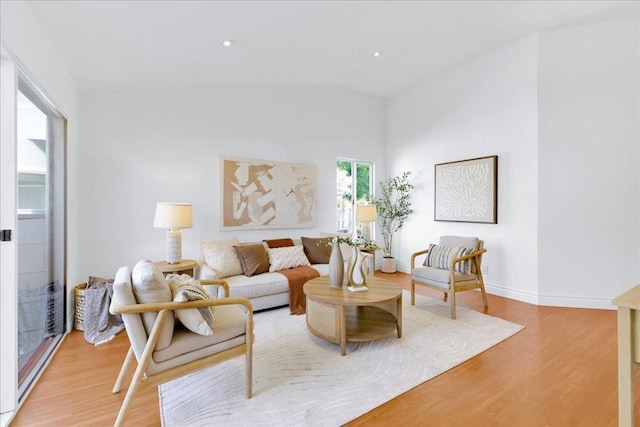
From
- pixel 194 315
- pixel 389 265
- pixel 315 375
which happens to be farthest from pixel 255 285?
pixel 389 265

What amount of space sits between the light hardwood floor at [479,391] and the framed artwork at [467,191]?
1.92 metres

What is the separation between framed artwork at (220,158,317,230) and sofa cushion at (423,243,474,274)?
6.48ft

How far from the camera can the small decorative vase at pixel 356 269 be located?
2.96m

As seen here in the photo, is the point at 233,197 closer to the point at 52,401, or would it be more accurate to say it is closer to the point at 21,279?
the point at 21,279

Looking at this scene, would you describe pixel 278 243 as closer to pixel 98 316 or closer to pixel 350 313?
pixel 350 313

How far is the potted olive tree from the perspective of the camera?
566cm

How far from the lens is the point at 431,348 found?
265 cm

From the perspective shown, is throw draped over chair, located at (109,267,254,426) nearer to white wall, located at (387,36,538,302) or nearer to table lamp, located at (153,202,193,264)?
table lamp, located at (153,202,193,264)

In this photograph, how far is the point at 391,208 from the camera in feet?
18.9

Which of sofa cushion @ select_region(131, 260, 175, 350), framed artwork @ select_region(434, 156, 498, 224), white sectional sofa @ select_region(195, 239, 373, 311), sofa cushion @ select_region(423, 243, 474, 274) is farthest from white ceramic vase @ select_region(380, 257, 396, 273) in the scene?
sofa cushion @ select_region(131, 260, 175, 350)

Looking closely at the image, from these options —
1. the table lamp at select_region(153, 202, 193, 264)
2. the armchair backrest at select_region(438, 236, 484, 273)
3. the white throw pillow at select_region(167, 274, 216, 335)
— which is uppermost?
the table lamp at select_region(153, 202, 193, 264)

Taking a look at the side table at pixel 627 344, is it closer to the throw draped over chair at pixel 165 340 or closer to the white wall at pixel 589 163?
the throw draped over chair at pixel 165 340

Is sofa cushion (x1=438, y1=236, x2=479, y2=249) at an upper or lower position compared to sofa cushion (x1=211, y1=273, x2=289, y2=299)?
upper

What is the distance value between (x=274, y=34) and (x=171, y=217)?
2223mm
